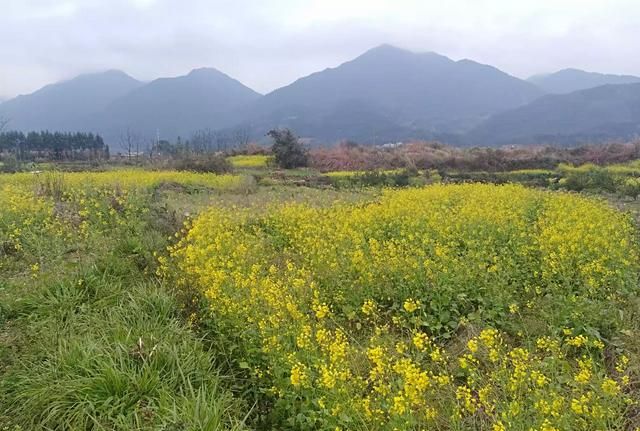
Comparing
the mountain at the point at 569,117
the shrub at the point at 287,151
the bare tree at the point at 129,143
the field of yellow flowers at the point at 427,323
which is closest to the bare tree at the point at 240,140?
the shrub at the point at 287,151

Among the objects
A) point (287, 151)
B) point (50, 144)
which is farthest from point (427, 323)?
point (50, 144)

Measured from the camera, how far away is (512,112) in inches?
6250

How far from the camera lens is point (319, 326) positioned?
3795mm

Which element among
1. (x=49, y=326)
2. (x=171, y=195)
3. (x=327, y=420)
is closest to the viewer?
Result: (x=327, y=420)

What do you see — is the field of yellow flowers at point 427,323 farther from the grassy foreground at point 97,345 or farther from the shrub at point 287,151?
the shrub at point 287,151

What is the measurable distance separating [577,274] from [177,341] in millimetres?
4375

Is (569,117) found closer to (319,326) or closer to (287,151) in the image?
(287,151)

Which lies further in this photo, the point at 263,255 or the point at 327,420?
the point at 263,255

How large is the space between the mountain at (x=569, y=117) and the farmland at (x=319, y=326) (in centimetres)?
12169

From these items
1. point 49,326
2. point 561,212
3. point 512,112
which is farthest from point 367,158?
point 512,112

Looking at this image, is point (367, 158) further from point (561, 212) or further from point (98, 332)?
point (98, 332)

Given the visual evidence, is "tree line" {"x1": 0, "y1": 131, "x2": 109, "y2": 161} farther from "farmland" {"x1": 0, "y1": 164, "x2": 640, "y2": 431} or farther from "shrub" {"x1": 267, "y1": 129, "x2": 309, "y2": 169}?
"farmland" {"x1": 0, "y1": 164, "x2": 640, "y2": 431}

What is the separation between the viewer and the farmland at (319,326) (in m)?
3.11

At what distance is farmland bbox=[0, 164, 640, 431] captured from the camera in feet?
10.2
